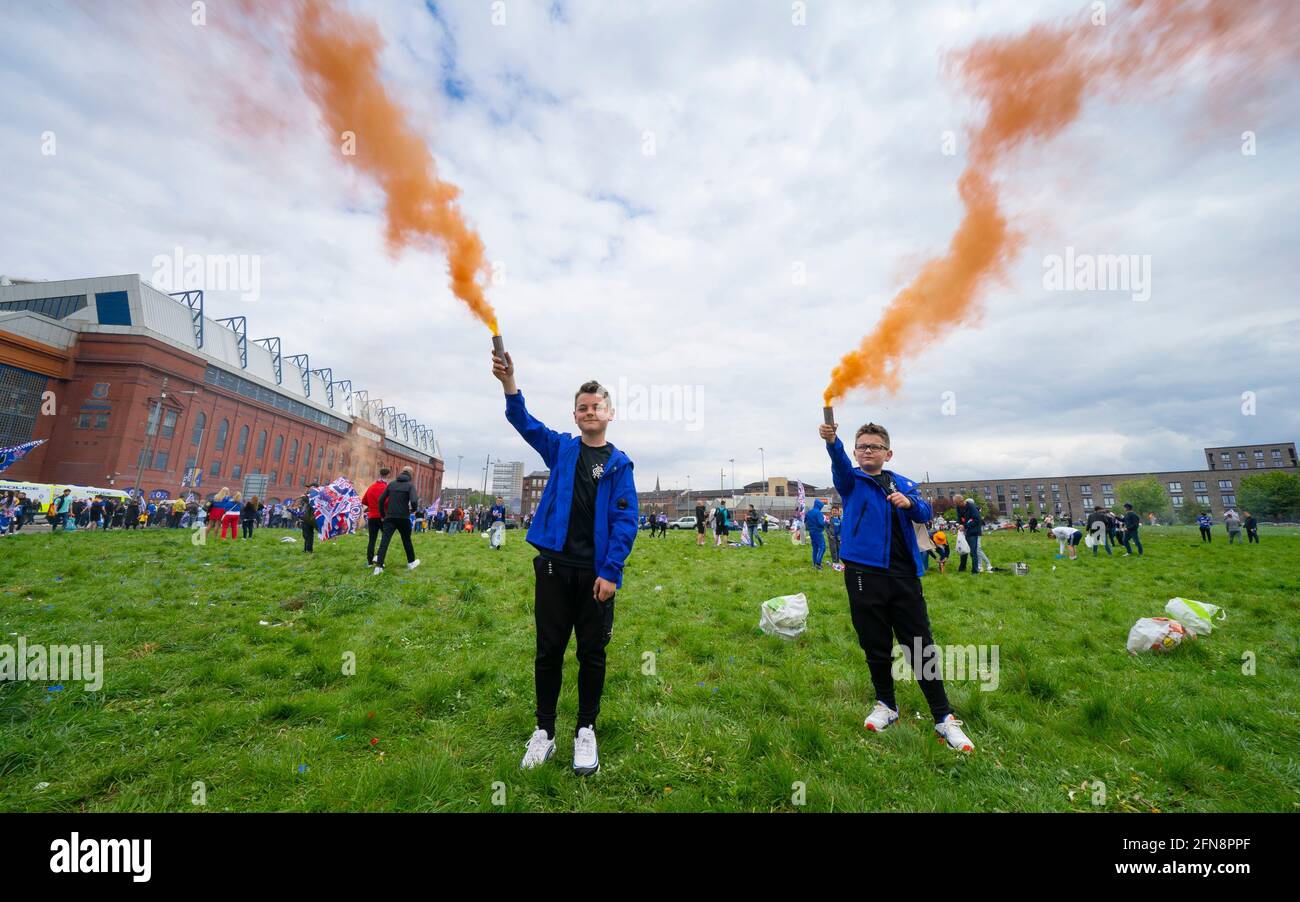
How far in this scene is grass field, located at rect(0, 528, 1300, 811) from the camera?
11.5 feet

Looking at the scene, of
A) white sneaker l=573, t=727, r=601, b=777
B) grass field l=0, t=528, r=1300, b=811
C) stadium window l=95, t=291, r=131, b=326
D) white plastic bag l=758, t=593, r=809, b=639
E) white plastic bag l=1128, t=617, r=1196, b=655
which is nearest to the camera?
grass field l=0, t=528, r=1300, b=811

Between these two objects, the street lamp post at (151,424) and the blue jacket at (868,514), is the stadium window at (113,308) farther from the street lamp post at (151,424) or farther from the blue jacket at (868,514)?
the blue jacket at (868,514)

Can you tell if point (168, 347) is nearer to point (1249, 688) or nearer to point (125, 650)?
point (125, 650)

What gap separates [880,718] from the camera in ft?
15.2

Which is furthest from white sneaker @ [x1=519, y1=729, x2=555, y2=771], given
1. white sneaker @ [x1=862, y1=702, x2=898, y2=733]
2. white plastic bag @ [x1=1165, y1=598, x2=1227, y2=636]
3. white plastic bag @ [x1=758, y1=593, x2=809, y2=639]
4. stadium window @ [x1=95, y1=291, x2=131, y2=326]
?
stadium window @ [x1=95, y1=291, x2=131, y2=326]

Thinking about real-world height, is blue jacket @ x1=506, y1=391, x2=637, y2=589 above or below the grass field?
above

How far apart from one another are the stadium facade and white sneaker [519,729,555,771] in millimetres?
43481

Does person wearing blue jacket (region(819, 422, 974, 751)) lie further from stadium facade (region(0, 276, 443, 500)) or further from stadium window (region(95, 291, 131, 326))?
stadium window (region(95, 291, 131, 326))

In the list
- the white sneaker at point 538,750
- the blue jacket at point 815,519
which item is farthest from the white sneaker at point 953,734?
the blue jacket at point 815,519

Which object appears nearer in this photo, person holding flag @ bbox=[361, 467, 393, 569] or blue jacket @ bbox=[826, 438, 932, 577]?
blue jacket @ bbox=[826, 438, 932, 577]

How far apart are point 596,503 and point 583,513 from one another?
15 centimetres

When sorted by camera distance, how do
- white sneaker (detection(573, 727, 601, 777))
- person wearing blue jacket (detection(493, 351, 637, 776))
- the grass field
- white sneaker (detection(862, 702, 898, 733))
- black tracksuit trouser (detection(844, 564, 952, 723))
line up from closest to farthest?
1. the grass field
2. white sneaker (detection(573, 727, 601, 777))
3. person wearing blue jacket (detection(493, 351, 637, 776))
4. white sneaker (detection(862, 702, 898, 733))
5. black tracksuit trouser (detection(844, 564, 952, 723))

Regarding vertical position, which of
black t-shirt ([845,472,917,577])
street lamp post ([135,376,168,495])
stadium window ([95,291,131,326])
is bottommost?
black t-shirt ([845,472,917,577])
